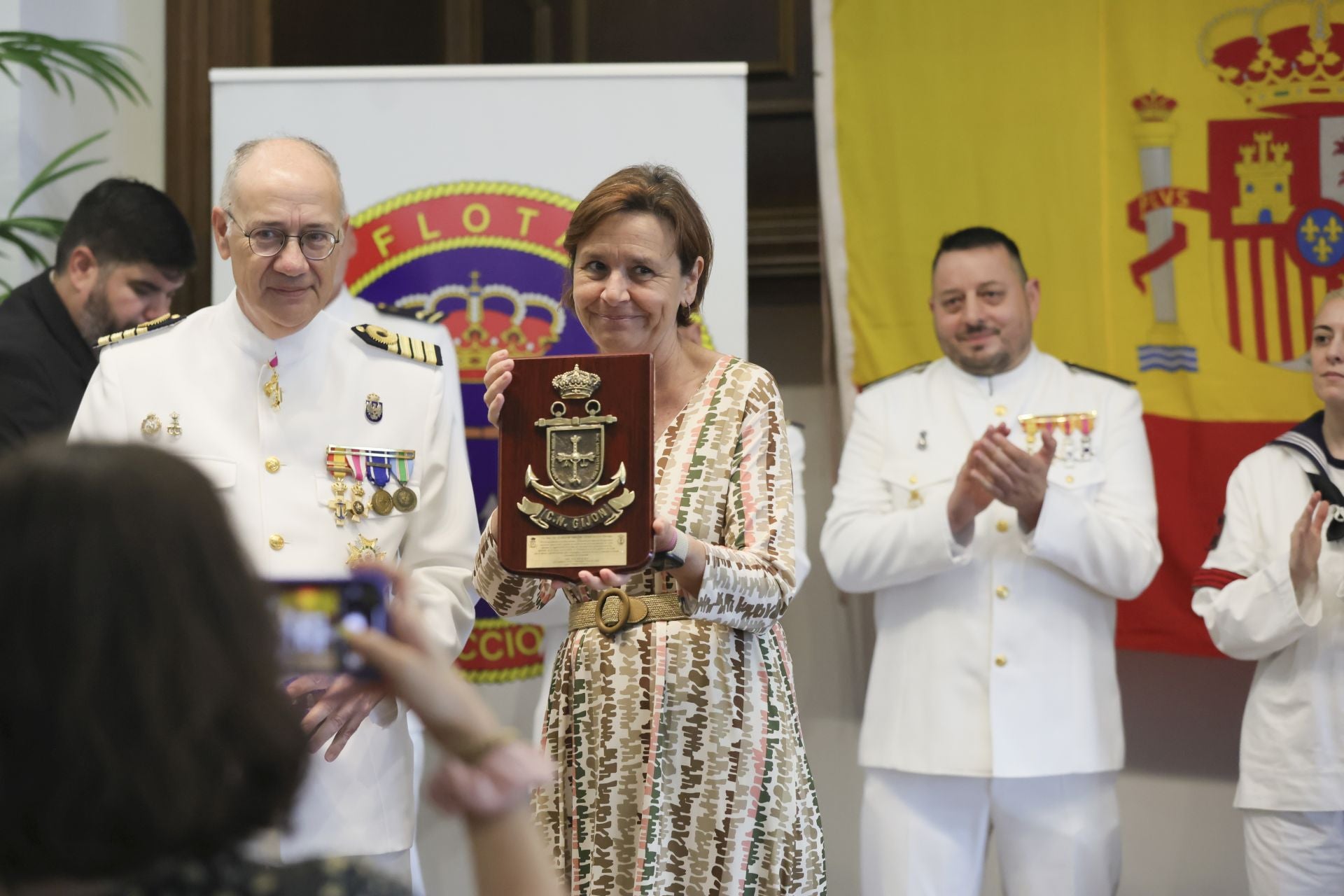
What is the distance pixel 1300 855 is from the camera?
135 inches

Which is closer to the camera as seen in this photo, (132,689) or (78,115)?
(132,689)

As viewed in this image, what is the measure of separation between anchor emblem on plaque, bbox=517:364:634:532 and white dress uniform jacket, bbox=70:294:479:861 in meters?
0.36

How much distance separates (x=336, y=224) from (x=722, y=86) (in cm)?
151

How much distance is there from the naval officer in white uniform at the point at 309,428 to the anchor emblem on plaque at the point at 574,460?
366 mm

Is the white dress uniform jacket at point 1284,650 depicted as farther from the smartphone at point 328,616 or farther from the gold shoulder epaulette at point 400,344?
the smartphone at point 328,616

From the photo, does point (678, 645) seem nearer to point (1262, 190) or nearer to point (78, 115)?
point (1262, 190)

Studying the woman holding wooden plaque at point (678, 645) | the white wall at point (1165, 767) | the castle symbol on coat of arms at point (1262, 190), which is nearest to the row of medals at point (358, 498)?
the woman holding wooden plaque at point (678, 645)

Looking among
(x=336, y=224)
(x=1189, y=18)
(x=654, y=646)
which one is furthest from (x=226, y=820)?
(x=1189, y=18)

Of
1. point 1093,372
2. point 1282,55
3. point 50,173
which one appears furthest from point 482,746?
point 1282,55

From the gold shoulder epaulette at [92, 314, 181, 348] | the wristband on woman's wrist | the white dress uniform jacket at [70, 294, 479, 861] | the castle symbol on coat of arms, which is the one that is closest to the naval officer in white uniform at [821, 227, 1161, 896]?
the castle symbol on coat of arms

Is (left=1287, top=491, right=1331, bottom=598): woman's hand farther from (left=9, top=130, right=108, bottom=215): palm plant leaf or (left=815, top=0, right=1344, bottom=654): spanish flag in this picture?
(left=9, top=130, right=108, bottom=215): palm plant leaf

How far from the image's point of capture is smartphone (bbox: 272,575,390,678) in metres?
1.25

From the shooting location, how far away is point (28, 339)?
11.2 ft

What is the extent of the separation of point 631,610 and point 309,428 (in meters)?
0.68
